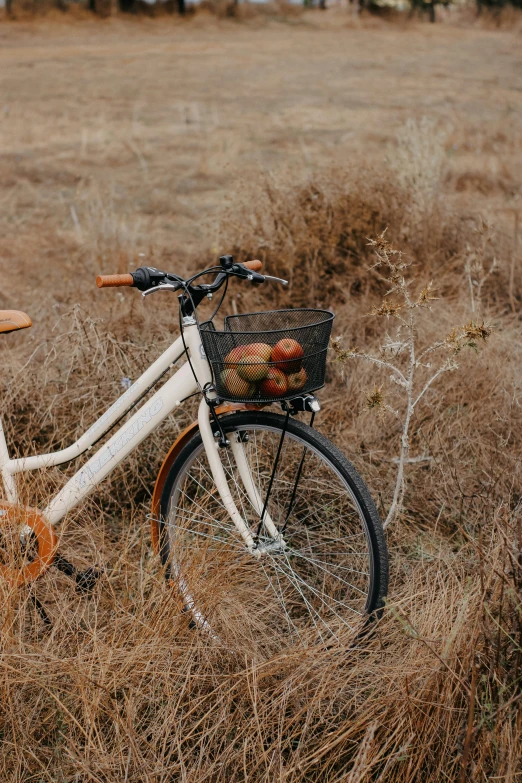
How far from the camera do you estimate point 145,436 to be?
256 cm

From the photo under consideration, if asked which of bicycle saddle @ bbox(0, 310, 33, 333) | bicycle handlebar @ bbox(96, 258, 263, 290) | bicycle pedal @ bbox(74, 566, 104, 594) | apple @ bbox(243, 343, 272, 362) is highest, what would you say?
bicycle handlebar @ bbox(96, 258, 263, 290)

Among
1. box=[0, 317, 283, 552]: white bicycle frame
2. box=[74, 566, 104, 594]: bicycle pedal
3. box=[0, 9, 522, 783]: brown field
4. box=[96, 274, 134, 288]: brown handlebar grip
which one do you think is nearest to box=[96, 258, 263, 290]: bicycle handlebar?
box=[96, 274, 134, 288]: brown handlebar grip

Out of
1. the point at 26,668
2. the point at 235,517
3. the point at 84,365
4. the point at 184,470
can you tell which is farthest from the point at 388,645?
the point at 84,365

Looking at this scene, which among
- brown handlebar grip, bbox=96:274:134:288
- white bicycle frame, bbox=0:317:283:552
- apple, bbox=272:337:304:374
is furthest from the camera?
white bicycle frame, bbox=0:317:283:552

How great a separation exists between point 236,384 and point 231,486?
58 centimetres

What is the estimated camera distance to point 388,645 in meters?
2.35

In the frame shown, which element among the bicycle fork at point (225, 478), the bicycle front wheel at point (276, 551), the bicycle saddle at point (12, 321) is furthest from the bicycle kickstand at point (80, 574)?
the bicycle saddle at point (12, 321)

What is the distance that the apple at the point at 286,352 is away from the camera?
2137 mm

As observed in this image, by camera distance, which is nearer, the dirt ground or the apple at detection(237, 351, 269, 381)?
the apple at detection(237, 351, 269, 381)

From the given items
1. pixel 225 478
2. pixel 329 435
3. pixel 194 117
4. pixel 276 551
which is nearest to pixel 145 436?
pixel 225 478

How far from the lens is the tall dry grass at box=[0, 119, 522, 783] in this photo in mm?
1914

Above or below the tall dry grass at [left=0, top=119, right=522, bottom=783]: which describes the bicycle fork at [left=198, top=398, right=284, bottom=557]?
above

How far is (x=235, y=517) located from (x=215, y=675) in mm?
528

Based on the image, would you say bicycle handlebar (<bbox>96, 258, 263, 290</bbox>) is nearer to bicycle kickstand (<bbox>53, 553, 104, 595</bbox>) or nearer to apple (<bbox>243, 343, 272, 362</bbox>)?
apple (<bbox>243, 343, 272, 362</bbox>)
